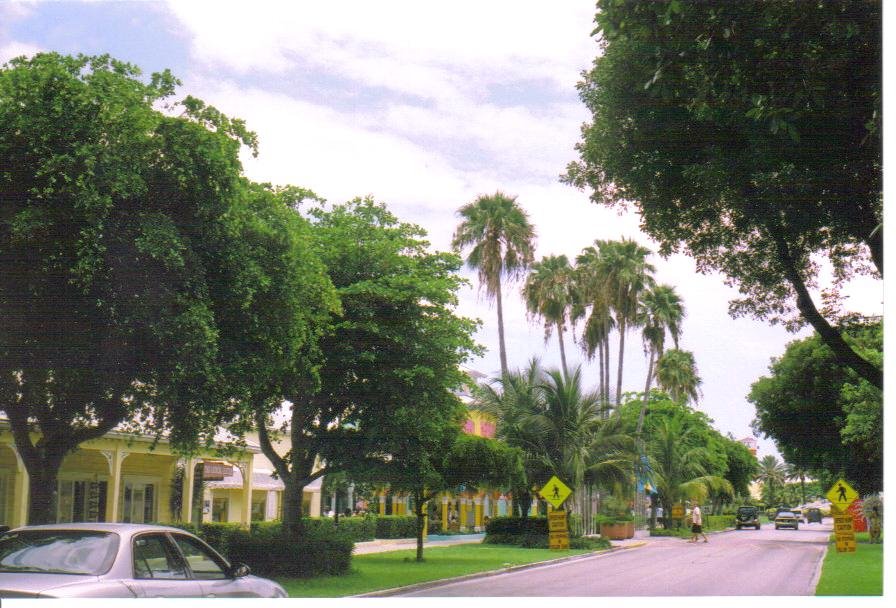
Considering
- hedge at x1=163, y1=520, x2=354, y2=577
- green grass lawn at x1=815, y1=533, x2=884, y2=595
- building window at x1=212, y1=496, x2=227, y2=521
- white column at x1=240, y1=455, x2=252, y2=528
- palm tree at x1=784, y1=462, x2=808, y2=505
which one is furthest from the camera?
palm tree at x1=784, y1=462, x2=808, y2=505

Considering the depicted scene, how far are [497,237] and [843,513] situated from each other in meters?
19.0

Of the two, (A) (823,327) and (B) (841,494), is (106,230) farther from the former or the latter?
(B) (841,494)

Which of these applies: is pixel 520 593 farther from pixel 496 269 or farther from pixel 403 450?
pixel 496 269

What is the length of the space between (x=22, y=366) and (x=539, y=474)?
86.1 ft

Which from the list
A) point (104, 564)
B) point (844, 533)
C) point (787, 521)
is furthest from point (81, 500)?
point (787, 521)

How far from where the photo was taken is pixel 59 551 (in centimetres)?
830

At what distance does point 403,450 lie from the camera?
77.7 feet

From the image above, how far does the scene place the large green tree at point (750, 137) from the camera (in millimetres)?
12344

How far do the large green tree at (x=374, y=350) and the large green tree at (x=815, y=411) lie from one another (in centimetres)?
2128

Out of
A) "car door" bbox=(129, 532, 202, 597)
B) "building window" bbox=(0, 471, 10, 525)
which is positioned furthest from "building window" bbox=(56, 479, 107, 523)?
"car door" bbox=(129, 532, 202, 597)

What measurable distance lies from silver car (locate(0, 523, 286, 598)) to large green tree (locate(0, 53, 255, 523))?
4.74m

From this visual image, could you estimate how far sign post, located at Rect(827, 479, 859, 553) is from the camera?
3111cm

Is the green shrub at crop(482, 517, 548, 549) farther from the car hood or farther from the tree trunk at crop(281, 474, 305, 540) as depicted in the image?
the car hood

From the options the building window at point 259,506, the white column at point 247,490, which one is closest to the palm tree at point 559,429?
the white column at point 247,490
